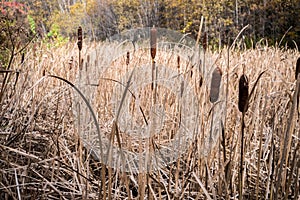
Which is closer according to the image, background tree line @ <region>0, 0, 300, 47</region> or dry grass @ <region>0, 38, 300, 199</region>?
dry grass @ <region>0, 38, 300, 199</region>

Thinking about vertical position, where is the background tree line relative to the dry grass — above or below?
above

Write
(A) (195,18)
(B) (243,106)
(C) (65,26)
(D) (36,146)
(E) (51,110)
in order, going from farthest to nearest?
(C) (65,26)
(A) (195,18)
(E) (51,110)
(D) (36,146)
(B) (243,106)

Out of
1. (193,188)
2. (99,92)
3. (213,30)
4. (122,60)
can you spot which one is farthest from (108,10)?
(193,188)

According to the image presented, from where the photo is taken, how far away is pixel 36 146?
1121 mm

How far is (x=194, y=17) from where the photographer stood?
829 centimetres

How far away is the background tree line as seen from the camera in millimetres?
6500

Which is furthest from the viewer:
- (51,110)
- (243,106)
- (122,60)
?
(122,60)

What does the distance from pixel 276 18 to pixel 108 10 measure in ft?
16.4

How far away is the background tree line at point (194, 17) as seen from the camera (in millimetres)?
6500

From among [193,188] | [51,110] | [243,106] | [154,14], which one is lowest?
[193,188]

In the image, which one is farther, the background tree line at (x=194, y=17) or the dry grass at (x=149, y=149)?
the background tree line at (x=194, y=17)

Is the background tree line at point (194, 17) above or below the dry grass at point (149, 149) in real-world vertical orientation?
above

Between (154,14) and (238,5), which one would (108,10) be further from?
(238,5)

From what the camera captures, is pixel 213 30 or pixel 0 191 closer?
pixel 0 191
